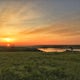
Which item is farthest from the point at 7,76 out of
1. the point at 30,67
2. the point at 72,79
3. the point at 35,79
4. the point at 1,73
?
the point at 72,79

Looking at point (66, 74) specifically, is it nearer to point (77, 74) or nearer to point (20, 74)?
point (77, 74)

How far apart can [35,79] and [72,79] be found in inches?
110

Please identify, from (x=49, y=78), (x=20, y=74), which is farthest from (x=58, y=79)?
(x=20, y=74)

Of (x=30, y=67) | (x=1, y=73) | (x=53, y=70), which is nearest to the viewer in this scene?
(x=1, y=73)

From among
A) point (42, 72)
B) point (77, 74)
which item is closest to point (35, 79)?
point (42, 72)

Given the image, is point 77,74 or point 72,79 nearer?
point 72,79

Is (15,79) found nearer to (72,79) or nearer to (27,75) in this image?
(27,75)

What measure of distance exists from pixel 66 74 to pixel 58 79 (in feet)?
4.56

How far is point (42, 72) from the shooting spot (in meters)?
18.1

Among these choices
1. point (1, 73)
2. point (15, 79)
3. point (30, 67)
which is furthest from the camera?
point (30, 67)

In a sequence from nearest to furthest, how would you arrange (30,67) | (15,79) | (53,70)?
(15,79) → (53,70) → (30,67)

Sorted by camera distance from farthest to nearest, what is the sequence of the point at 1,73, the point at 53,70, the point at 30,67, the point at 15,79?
the point at 30,67
the point at 53,70
the point at 1,73
the point at 15,79

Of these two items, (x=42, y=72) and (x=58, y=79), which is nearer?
(x=58, y=79)

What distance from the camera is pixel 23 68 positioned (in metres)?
19.7
